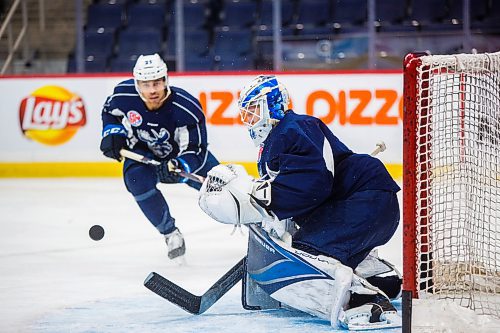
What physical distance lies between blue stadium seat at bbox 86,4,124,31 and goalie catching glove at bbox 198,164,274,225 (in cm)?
583

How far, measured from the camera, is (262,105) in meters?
2.91

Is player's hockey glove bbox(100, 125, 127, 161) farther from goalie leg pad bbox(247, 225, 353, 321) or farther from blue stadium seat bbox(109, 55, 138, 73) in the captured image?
blue stadium seat bbox(109, 55, 138, 73)

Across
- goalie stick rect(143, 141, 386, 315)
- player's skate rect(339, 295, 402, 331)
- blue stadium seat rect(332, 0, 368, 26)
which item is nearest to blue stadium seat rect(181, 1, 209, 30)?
blue stadium seat rect(332, 0, 368, 26)

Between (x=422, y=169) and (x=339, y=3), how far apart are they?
5.75 meters

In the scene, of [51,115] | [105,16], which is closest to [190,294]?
[51,115]

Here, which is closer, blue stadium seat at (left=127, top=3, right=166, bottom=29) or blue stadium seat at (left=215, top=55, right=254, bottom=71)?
blue stadium seat at (left=215, top=55, right=254, bottom=71)

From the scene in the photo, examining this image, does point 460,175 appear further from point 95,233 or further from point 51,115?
point 51,115

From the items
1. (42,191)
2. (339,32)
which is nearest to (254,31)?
(339,32)

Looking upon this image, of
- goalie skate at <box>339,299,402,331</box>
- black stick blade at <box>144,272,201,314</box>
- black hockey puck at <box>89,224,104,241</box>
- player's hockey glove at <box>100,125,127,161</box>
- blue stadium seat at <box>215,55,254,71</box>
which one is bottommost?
goalie skate at <box>339,299,402,331</box>

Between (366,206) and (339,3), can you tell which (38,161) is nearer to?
(339,3)

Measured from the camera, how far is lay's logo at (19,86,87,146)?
7086 millimetres

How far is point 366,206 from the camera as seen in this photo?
9.64ft

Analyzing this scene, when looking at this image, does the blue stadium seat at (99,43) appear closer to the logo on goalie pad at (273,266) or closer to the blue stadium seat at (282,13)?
the blue stadium seat at (282,13)

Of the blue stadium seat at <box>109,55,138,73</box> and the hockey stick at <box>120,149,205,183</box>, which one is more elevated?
the blue stadium seat at <box>109,55,138,73</box>
